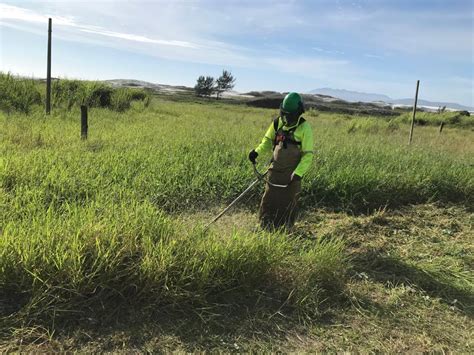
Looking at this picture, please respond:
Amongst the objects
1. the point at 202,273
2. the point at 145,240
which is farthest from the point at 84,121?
the point at 202,273

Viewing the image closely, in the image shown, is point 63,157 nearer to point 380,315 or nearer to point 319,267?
point 319,267

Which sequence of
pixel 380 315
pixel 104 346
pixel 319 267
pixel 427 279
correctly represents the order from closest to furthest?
pixel 104 346 < pixel 380 315 < pixel 319 267 < pixel 427 279

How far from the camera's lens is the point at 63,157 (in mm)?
5734

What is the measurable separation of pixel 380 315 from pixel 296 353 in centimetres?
86

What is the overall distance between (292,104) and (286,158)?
0.54 meters

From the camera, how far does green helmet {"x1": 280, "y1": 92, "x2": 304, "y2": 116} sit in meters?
3.69

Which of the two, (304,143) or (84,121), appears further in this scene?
(84,121)

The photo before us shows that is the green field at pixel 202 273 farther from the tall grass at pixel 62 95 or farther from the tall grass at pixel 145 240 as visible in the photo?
the tall grass at pixel 62 95

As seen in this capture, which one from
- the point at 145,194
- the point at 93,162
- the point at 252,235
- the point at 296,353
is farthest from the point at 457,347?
the point at 93,162

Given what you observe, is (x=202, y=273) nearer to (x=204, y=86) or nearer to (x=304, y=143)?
(x=304, y=143)

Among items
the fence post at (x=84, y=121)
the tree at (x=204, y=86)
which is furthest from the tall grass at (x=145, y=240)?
the tree at (x=204, y=86)

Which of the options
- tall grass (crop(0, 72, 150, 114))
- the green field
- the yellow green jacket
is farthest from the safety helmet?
tall grass (crop(0, 72, 150, 114))

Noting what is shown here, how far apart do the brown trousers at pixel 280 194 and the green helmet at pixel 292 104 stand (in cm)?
35

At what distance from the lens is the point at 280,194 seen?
4121 millimetres
